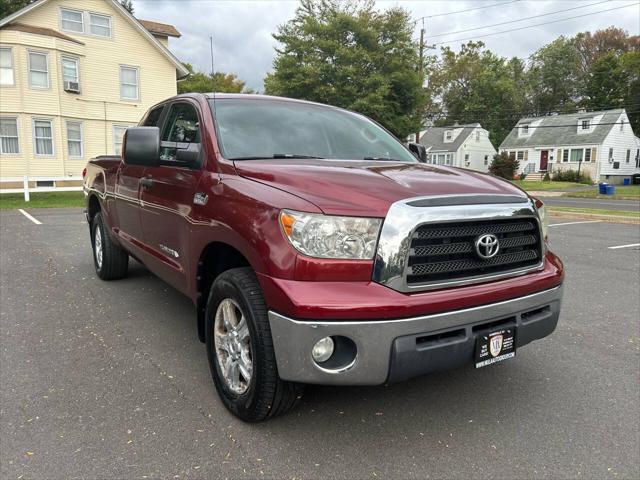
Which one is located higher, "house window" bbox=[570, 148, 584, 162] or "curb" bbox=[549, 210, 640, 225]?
"house window" bbox=[570, 148, 584, 162]

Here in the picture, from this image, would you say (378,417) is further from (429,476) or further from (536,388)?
(536,388)

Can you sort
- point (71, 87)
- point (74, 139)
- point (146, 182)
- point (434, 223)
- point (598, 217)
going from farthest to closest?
point (74, 139)
point (71, 87)
point (598, 217)
point (146, 182)
point (434, 223)

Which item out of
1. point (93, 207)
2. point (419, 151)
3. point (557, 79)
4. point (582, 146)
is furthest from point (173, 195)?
point (557, 79)

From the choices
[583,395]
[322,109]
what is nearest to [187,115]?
[322,109]

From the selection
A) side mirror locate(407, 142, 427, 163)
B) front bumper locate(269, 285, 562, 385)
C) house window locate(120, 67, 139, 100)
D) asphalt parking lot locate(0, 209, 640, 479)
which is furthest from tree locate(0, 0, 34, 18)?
front bumper locate(269, 285, 562, 385)

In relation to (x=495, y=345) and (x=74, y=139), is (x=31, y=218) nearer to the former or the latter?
(x=74, y=139)

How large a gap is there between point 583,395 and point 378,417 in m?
1.36

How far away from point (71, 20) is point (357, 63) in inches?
573

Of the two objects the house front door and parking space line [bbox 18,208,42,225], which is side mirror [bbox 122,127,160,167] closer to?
parking space line [bbox 18,208,42,225]

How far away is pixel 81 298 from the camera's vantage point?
5.14 metres

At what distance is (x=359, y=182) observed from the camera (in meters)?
2.56

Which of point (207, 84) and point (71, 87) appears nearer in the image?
point (71, 87)

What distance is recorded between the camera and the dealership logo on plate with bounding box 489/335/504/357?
99.1 inches

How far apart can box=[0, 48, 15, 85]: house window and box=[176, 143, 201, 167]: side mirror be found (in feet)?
71.2
